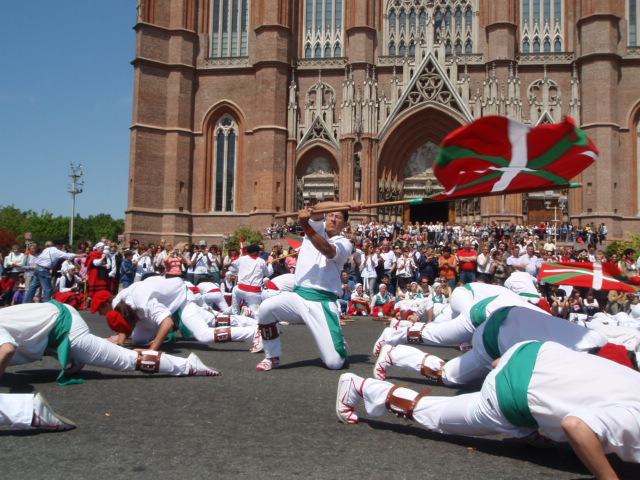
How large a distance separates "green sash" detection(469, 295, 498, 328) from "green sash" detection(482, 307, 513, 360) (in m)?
0.98

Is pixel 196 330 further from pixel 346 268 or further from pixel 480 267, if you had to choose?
pixel 346 268

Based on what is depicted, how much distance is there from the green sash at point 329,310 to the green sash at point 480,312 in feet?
5.22

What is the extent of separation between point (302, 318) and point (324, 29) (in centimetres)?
3017

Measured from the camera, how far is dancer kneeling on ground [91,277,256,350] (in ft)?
23.8

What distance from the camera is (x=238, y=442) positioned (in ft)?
13.0

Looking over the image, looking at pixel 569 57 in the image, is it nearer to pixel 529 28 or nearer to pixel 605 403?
pixel 529 28

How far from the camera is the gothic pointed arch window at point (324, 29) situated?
111ft

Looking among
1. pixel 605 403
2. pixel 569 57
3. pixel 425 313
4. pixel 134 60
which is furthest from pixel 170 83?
pixel 605 403

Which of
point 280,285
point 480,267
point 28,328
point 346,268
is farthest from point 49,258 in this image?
point 480,267

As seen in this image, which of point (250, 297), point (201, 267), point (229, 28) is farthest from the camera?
point (229, 28)

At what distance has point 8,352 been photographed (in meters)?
4.72

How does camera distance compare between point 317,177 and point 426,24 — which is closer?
point 426,24

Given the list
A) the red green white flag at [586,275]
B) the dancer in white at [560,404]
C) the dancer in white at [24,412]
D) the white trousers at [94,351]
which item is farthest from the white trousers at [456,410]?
the white trousers at [94,351]

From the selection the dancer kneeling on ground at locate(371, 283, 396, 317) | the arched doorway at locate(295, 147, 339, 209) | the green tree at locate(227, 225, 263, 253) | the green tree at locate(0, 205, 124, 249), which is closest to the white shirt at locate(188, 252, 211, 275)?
the dancer kneeling on ground at locate(371, 283, 396, 317)
